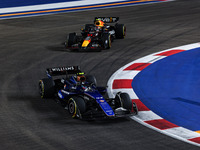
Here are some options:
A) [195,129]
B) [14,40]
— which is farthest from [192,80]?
[14,40]

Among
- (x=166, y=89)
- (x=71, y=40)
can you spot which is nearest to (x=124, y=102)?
(x=166, y=89)

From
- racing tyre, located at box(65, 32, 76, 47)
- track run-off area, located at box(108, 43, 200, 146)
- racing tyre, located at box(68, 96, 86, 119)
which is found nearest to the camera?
track run-off area, located at box(108, 43, 200, 146)

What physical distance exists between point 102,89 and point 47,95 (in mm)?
1526

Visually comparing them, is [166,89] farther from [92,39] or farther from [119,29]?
[119,29]

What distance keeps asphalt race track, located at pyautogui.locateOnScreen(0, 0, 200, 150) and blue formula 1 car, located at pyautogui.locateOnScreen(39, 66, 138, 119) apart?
0.21 m

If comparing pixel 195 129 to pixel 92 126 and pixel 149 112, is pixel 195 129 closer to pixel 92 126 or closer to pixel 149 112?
pixel 149 112

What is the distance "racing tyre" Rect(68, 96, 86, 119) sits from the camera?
10.1m

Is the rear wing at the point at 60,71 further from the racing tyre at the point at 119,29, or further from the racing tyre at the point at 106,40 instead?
the racing tyre at the point at 119,29

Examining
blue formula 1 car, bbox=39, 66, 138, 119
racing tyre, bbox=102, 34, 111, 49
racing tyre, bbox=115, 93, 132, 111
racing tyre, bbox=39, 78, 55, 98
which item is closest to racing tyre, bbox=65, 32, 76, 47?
racing tyre, bbox=102, 34, 111, 49

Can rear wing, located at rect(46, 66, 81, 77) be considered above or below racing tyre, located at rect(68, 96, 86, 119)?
above

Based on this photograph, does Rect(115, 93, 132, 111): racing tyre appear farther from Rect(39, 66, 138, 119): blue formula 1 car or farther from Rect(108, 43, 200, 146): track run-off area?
Rect(108, 43, 200, 146): track run-off area

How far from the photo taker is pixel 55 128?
31.6 feet

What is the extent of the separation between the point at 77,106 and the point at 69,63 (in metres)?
5.94

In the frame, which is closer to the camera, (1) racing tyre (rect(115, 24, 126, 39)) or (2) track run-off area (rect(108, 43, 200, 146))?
(2) track run-off area (rect(108, 43, 200, 146))
